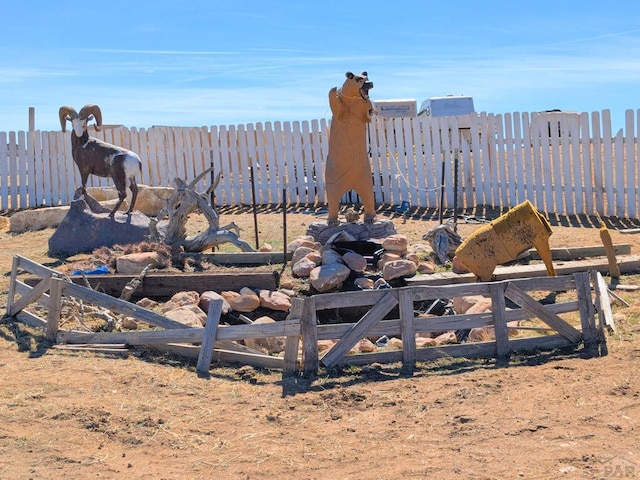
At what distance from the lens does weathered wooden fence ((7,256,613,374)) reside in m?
6.82

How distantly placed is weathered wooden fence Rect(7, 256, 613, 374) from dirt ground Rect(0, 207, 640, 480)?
152 millimetres

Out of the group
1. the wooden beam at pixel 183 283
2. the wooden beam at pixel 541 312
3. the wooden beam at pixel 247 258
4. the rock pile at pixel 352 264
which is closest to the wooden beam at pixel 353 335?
the wooden beam at pixel 541 312

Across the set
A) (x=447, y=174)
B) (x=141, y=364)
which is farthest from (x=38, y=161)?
(x=141, y=364)

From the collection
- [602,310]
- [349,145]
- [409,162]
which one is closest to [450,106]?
[409,162]

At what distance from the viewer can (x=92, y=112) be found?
1235 cm

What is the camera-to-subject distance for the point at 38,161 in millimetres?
17953

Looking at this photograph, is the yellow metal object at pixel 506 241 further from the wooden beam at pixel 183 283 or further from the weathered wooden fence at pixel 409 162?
the weathered wooden fence at pixel 409 162

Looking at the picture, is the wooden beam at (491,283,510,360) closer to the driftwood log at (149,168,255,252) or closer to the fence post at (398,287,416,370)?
the fence post at (398,287,416,370)

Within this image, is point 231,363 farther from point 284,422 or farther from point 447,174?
point 447,174

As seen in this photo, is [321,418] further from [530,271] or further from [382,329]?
[530,271]

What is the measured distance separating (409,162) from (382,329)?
948 centimetres

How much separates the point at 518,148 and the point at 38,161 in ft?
36.3

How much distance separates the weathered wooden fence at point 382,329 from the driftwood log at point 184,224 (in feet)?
11.1

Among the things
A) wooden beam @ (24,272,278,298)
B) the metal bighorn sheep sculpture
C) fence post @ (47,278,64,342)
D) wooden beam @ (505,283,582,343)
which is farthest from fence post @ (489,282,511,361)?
the metal bighorn sheep sculpture
